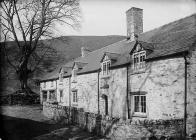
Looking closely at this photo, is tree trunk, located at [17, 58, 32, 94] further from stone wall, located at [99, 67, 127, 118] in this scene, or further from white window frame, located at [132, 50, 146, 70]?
white window frame, located at [132, 50, 146, 70]

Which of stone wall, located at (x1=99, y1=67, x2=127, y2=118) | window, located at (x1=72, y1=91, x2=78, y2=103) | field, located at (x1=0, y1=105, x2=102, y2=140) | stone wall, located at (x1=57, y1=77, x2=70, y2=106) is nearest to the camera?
field, located at (x1=0, y1=105, x2=102, y2=140)

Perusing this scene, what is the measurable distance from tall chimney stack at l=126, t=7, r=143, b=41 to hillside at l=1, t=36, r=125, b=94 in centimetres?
1093

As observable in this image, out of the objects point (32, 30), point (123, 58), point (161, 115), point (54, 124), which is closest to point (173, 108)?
point (161, 115)

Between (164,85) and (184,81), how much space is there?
4.52ft

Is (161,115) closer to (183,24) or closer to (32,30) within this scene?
(183,24)

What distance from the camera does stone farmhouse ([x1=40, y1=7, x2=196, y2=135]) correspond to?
1298 cm

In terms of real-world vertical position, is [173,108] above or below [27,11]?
below

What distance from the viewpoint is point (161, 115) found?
46.1 feet

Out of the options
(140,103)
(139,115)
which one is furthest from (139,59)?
(139,115)

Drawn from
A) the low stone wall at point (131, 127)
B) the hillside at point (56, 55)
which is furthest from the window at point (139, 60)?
the hillside at point (56, 55)

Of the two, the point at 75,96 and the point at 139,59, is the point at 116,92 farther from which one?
the point at 75,96

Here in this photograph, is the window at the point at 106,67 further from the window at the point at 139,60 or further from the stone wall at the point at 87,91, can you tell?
the window at the point at 139,60

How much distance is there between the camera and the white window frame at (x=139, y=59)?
52.5 ft

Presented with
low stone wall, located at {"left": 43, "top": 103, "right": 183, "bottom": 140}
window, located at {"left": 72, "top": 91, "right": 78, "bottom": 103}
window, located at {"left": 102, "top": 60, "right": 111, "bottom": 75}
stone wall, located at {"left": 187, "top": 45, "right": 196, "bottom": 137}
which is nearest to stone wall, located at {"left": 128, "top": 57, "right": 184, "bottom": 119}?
stone wall, located at {"left": 187, "top": 45, "right": 196, "bottom": 137}
